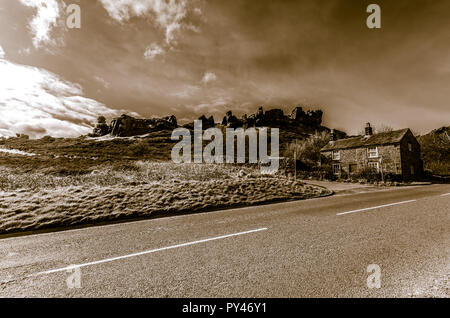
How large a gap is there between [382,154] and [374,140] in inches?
123

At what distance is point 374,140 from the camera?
115ft

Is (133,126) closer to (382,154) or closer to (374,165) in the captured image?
(374,165)

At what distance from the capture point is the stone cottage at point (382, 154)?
31.5 meters

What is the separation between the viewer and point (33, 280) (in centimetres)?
362

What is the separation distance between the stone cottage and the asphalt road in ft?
98.0

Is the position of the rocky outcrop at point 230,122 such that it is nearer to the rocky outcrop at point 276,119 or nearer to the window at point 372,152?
the rocky outcrop at point 276,119

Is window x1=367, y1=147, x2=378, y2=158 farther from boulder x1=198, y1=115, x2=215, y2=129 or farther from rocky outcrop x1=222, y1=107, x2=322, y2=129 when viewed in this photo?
boulder x1=198, y1=115, x2=215, y2=129

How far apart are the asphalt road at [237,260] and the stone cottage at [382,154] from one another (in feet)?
98.0

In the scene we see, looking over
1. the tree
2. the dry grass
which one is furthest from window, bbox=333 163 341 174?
the dry grass

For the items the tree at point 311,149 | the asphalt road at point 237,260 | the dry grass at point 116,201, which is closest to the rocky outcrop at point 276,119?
the tree at point 311,149

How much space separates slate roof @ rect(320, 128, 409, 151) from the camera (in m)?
32.6

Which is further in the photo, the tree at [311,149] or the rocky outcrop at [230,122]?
the rocky outcrop at [230,122]

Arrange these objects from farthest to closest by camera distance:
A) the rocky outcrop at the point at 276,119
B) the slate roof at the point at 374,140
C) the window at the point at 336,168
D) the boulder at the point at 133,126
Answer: the rocky outcrop at the point at 276,119 < the boulder at the point at 133,126 < the window at the point at 336,168 < the slate roof at the point at 374,140
